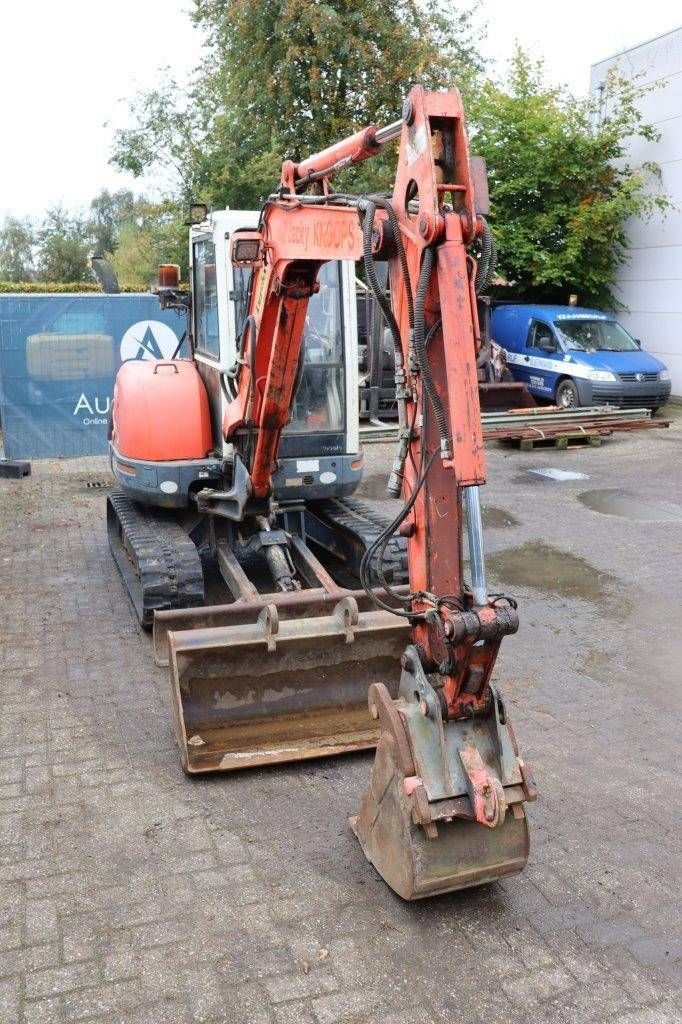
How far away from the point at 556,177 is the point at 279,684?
1696 cm

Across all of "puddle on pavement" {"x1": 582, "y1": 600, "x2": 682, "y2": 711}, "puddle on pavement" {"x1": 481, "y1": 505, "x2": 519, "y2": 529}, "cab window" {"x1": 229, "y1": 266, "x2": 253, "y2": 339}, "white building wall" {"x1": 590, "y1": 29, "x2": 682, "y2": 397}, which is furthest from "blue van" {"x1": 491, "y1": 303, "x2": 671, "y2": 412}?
"cab window" {"x1": 229, "y1": 266, "x2": 253, "y2": 339}

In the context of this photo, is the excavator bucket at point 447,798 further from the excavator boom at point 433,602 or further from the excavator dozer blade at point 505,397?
the excavator dozer blade at point 505,397

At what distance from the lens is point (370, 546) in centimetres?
526

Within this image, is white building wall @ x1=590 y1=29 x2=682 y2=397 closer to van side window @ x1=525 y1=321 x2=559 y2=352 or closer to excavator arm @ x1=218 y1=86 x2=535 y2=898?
van side window @ x1=525 y1=321 x2=559 y2=352

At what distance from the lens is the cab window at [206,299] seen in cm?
705

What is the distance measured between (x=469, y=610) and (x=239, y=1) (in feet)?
60.6

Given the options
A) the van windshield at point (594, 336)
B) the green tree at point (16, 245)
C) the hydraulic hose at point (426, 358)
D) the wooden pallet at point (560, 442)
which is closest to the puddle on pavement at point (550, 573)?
the hydraulic hose at point (426, 358)

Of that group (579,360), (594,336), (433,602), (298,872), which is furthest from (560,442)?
(298,872)

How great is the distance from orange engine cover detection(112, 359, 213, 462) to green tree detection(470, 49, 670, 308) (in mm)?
13843

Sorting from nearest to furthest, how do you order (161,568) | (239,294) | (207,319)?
(161,568), (239,294), (207,319)

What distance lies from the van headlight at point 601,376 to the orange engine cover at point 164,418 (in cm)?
1060

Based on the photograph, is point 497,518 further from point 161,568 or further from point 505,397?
point 505,397

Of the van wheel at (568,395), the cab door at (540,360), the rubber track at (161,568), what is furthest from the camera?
the cab door at (540,360)

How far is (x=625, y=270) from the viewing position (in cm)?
2134
